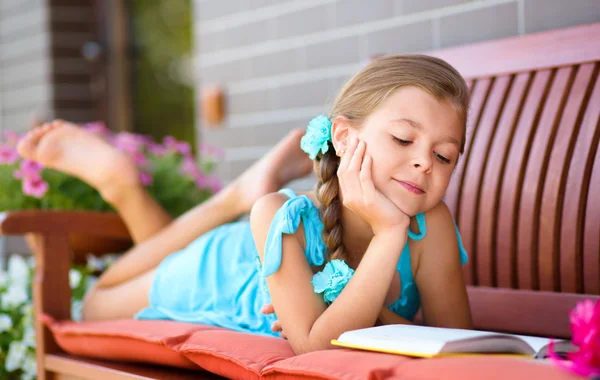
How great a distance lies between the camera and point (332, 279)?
159 cm

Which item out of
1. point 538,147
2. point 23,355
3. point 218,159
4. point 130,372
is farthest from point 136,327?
point 218,159

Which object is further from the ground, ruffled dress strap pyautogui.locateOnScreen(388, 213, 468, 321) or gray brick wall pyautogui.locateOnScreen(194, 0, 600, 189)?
gray brick wall pyautogui.locateOnScreen(194, 0, 600, 189)

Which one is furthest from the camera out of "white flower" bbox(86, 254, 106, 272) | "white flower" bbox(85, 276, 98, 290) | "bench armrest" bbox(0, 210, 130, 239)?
"white flower" bbox(86, 254, 106, 272)

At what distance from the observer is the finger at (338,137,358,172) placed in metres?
1.60

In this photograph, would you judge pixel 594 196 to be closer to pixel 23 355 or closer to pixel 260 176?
pixel 260 176

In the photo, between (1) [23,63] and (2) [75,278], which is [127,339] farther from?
(1) [23,63]

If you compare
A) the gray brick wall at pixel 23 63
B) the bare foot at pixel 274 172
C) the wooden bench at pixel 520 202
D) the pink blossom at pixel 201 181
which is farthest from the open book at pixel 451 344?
the gray brick wall at pixel 23 63

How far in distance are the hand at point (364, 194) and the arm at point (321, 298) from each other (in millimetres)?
25

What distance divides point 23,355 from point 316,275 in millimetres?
1360

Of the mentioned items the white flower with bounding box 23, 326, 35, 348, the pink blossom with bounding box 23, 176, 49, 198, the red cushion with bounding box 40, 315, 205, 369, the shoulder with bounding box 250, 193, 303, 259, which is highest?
the pink blossom with bounding box 23, 176, 49, 198

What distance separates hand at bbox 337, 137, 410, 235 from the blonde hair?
0.08m

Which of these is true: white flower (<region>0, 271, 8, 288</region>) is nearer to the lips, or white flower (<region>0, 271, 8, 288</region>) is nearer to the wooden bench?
the wooden bench

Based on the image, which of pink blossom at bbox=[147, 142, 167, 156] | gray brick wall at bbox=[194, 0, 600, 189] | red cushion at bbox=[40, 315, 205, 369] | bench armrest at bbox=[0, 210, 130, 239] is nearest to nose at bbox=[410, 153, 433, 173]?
red cushion at bbox=[40, 315, 205, 369]

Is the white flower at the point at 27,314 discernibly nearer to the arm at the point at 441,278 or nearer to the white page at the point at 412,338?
the arm at the point at 441,278
